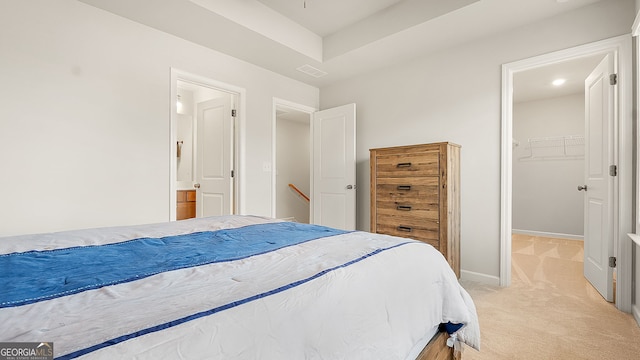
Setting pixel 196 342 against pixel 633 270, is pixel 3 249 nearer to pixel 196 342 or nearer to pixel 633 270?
pixel 196 342

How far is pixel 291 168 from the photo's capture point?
→ 258 inches

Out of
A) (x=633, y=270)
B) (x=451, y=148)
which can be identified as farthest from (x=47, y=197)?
(x=633, y=270)

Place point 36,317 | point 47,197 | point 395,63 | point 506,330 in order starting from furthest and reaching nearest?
point 395,63
point 47,197
point 506,330
point 36,317

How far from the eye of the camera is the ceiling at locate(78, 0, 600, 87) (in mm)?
2504

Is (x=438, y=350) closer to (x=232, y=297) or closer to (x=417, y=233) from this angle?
(x=232, y=297)

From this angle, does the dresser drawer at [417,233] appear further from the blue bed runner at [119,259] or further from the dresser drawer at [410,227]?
the blue bed runner at [119,259]

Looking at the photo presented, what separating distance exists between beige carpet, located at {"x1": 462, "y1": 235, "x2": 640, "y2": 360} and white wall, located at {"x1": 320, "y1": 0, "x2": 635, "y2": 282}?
0.44m

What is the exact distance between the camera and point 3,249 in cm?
113

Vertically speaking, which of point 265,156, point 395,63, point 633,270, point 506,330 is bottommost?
point 506,330

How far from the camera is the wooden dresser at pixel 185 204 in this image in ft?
14.1

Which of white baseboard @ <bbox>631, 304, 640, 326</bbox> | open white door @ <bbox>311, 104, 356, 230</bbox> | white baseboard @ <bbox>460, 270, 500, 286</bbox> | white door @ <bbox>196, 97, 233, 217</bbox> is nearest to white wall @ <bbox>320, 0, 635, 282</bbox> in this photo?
white baseboard @ <bbox>460, 270, 500, 286</bbox>

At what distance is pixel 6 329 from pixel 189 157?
4.65 m

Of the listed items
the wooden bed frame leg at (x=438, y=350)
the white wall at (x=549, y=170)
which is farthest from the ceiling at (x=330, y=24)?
the white wall at (x=549, y=170)

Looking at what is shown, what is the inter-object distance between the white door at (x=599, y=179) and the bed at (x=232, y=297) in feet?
6.97
